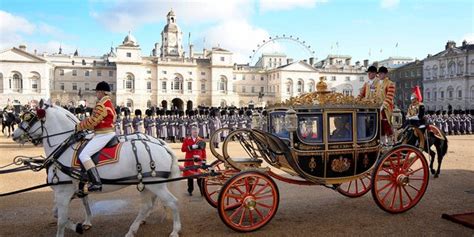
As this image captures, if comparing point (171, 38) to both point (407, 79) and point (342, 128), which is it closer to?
point (407, 79)

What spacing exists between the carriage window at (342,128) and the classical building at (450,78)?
184 ft

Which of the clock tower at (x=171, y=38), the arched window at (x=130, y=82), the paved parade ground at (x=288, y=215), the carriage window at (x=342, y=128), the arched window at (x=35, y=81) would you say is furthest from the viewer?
the clock tower at (x=171, y=38)

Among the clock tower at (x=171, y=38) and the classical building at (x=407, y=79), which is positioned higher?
the clock tower at (x=171, y=38)

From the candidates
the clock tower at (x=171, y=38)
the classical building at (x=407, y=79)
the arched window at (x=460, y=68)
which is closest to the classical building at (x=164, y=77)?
the clock tower at (x=171, y=38)

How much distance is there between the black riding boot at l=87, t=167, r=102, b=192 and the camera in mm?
4880

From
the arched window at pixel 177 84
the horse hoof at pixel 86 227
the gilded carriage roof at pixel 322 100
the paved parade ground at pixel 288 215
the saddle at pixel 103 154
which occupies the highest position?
the arched window at pixel 177 84

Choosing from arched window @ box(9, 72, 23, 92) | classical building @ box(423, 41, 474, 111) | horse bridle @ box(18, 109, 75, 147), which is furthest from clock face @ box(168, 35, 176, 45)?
horse bridle @ box(18, 109, 75, 147)

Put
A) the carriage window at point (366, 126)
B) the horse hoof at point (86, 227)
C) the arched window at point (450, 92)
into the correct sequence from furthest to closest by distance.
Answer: the arched window at point (450, 92) → the carriage window at point (366, 126) → the horse hoof at point (86, 227)

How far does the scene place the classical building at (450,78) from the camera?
5572cm

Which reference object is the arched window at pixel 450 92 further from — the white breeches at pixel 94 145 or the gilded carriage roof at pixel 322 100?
the white breeches at pixel 94 145

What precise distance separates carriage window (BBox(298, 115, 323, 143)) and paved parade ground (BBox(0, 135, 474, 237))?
1304 millimetres

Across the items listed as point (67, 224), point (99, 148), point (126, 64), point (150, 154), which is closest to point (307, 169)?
point (150, 154)

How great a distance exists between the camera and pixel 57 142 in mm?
5191

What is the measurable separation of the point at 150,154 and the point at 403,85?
7060 cm
